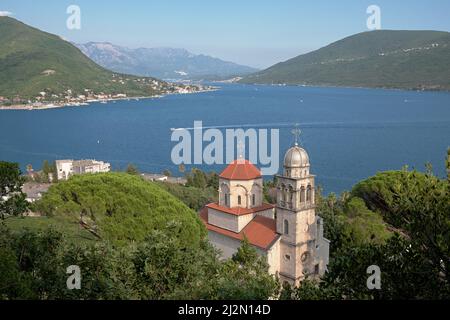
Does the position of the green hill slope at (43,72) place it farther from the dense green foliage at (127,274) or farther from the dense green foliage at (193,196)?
the dense green foliage at (127,274)

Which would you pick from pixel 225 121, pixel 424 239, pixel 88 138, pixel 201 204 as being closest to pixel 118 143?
pixel 88 138

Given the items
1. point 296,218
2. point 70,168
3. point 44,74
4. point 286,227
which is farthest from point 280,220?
point 44,74

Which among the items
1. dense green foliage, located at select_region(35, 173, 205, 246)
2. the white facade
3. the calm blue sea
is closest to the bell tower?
dense green foliage, located at select_region(35, 173, 205, 246)

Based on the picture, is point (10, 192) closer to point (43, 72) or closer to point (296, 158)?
point (296, 158)

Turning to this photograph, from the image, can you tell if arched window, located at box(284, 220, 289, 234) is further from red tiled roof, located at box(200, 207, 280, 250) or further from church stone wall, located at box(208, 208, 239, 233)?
church stone wall, located at box(208, 208, 239, 233)

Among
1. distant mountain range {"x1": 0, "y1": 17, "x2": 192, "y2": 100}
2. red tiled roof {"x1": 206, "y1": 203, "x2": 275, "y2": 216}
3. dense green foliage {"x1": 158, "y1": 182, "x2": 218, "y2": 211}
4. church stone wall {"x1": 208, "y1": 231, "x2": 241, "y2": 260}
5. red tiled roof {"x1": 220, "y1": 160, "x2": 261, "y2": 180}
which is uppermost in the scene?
distant mountain range {"x1": 0, "y1": 17, "x2": 192, "y2": 100}

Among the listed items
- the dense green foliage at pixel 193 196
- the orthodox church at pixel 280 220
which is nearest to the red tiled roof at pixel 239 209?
the orthodox church at pixel 280 220
